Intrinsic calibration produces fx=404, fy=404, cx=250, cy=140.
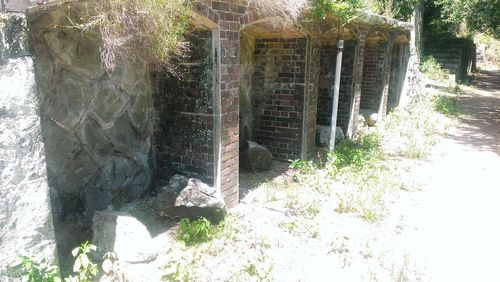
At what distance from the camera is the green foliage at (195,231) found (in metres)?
4.09

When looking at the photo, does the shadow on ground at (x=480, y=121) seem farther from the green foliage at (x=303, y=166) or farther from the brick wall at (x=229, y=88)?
the brick wall at (x=229, y=88)

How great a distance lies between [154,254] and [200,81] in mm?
1926

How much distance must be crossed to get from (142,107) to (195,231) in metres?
1.69

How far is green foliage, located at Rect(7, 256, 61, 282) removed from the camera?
8.48ft

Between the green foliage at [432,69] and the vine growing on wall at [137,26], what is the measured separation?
17121 mm

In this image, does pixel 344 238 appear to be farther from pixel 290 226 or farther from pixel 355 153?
pixel 355 153

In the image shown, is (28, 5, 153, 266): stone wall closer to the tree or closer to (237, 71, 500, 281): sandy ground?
(237, 71, 500, 281): sandy ground

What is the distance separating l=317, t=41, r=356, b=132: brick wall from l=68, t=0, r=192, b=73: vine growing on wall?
520 cm

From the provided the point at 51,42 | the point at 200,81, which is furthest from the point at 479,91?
the point at 51,42

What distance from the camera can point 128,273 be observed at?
331cm

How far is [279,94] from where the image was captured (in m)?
6.64

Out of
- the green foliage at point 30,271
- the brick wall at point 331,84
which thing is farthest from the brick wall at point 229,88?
the brick wall at point 331,84

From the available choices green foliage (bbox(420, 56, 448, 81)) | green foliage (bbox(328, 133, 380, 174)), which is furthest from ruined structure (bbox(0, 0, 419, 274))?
green foliage (bbox(420, 56, 448, 81))

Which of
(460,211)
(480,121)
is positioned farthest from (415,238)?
(480,121)
